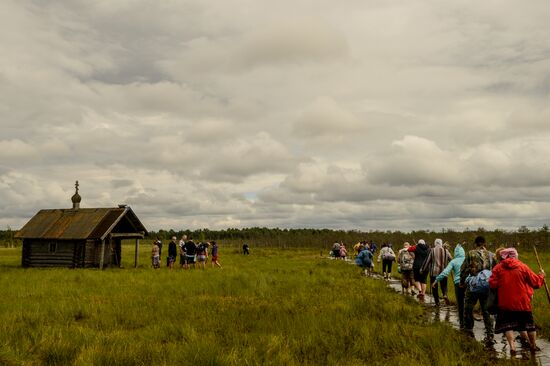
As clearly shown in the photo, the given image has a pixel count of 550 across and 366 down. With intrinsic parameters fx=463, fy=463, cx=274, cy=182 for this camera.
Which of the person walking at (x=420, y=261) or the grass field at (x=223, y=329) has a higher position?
the person walking at (x=420, y=261)

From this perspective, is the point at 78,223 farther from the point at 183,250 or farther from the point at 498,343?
the point at 498,343

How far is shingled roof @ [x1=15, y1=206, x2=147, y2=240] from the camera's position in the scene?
2962 cm

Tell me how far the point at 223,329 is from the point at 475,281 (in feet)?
17.1

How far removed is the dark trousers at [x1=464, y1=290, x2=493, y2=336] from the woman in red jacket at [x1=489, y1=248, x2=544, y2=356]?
975 millimetres

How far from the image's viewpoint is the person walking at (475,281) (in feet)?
30.3

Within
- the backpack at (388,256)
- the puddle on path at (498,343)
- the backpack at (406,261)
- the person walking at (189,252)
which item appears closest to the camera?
the puddle on path at (498,343)

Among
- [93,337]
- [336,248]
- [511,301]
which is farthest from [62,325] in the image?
[336,248]

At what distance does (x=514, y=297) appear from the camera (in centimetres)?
795

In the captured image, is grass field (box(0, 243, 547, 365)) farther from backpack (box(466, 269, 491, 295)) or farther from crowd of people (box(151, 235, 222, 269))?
crowd of people (box(151, 235, 222, 269))

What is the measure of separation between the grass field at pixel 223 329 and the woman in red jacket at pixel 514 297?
2.29 feet

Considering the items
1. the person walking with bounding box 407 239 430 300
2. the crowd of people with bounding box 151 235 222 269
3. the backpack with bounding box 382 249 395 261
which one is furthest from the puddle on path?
the crowd of people with bounding box 151 235 222 269

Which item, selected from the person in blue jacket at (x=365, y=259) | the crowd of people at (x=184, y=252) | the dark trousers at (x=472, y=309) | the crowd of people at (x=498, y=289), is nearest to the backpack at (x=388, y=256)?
the person in blue jacket at (x=365, y=259)

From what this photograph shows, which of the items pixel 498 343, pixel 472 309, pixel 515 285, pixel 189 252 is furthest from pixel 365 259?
pixel 515 285

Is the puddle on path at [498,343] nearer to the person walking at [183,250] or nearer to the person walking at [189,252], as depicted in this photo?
the person walking at [189,252]
